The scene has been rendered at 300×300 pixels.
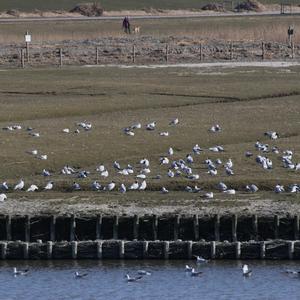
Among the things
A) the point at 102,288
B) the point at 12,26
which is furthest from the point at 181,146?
the point at 12,26

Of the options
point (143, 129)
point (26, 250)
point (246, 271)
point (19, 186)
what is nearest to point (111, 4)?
point (143, 129)

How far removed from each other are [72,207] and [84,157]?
29.1 feet

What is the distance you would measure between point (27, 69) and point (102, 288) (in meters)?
58.0

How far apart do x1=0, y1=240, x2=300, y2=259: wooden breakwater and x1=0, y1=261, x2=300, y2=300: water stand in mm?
272

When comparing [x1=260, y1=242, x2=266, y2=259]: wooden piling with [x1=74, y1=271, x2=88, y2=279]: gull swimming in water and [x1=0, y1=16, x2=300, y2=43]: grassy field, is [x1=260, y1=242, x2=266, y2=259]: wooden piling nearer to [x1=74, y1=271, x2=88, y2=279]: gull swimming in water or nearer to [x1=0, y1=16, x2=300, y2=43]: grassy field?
[x1=74, y1=271, x2=88, y2=279]: gull swimming in water

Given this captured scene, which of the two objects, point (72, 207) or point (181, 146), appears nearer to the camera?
point (72, 207)

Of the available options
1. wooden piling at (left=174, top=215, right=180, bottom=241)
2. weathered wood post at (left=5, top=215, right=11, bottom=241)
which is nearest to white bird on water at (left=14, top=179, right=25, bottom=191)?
weathered wood post at (left=5, top=215, right=11, bottom=241)

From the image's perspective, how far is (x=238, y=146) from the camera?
151 feet

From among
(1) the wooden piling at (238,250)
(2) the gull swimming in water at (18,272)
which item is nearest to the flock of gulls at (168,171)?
(1) the wooden piling at (238,250)

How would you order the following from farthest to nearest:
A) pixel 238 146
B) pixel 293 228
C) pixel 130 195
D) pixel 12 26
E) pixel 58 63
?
pixel 12 26 → pixel 58 63 → pixel 238 146 → pixel 130 195 → pixel 293 228

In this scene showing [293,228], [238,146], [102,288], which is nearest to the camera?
[102,288]

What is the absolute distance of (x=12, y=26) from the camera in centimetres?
12762

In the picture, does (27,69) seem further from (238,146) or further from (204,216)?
(204,216)

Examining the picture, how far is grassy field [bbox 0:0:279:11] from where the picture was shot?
530 ft
